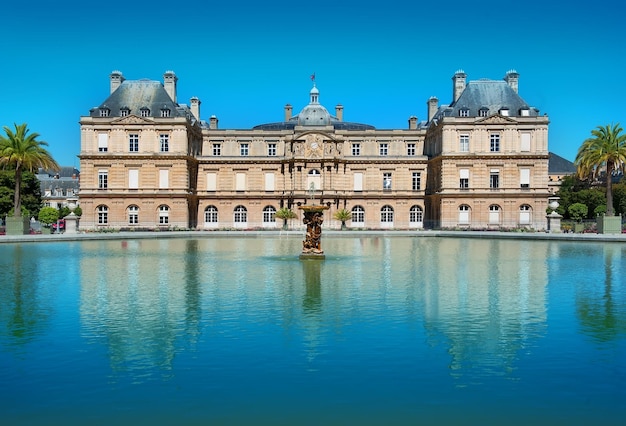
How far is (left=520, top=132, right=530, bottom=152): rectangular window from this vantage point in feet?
200

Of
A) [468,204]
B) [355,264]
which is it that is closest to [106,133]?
[468,204]

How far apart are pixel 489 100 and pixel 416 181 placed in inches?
430

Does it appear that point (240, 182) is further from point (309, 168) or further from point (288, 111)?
point (288, 111)

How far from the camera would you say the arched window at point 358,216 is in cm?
6562

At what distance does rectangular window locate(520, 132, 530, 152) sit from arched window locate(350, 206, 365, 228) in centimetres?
1678

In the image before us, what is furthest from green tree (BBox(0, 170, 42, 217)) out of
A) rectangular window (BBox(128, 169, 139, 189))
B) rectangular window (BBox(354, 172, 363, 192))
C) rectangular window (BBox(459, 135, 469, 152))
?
rectangular window (BBox(459, 135, 469, 152))

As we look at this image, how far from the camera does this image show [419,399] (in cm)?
880

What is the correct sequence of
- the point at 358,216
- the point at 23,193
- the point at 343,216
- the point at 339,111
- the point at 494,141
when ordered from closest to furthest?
the point at 343,216 < the point at 494,141 < the point at 358,216 < the point at 23,193 < the point at 339,111

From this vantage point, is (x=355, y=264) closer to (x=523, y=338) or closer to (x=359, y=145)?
(x=523, y=338)

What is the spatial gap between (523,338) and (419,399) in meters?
4.15

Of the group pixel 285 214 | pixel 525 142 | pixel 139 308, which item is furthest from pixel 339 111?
pixel 139 308

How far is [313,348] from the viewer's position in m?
11.3

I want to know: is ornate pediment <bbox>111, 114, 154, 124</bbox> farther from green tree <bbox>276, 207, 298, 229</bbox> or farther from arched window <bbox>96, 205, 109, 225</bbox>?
green tree <bbox>276, 207, 298, 229</bbox>

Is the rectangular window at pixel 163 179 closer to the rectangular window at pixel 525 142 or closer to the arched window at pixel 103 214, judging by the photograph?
the arched window at pixel 103 214
